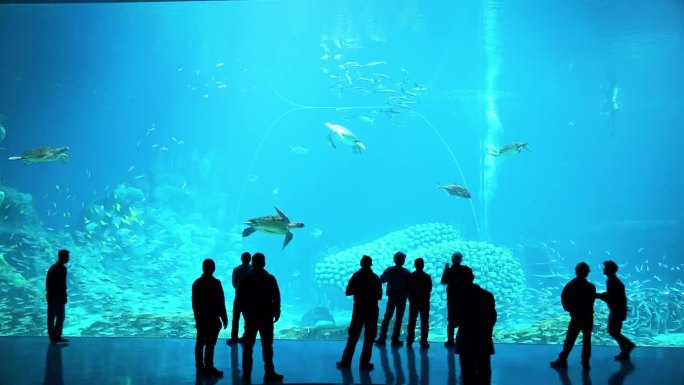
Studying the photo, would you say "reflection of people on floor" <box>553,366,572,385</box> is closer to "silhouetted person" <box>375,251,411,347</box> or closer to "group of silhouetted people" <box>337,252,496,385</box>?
"group of silhouetted people" <box>337,252,496,385</box>

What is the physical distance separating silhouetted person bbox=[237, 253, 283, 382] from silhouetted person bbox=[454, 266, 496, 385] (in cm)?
190

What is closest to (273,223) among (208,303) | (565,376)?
(208,303)

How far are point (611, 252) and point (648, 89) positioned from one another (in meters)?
12.8

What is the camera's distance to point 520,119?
44.3m

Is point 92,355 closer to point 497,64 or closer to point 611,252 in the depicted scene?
point 497,64

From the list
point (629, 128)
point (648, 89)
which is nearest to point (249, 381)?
point (648, 89)

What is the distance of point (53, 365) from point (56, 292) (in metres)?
2.11

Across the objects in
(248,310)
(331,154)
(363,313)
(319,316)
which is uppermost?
(331,154)

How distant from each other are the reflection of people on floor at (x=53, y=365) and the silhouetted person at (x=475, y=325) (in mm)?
3991

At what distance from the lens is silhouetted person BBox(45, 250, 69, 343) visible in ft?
26.5

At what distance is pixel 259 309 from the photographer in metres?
5.27

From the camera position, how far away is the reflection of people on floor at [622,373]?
5.68m

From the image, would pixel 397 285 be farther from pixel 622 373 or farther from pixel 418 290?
pixel 622 373

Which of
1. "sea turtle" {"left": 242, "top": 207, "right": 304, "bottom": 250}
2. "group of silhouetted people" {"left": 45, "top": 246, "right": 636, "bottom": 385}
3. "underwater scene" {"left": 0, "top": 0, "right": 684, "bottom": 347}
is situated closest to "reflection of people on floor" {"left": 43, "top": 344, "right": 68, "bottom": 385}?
"group of silhouetted people" {"left": 45, "top": 246, "right": 636, "bottom": 385}
